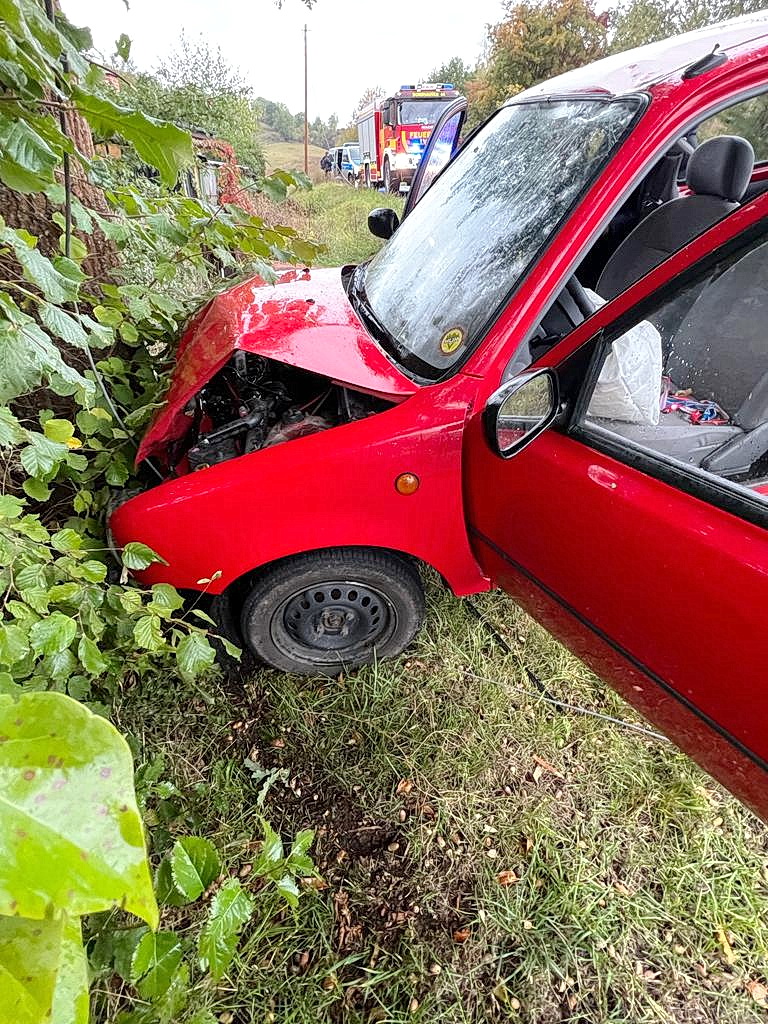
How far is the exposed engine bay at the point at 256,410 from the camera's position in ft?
6.43

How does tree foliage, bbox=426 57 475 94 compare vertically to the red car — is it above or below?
above

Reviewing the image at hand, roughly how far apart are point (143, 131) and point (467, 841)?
6.66 ft

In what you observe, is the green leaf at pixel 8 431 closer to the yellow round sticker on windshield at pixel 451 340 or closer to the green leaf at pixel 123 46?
the green leaf at pixel 123 46

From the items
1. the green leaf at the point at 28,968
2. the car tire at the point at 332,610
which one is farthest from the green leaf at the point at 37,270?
the car tire at the point at 332,610

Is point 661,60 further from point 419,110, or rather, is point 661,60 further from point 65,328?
point 419,110

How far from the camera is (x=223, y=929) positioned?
41.9 inches

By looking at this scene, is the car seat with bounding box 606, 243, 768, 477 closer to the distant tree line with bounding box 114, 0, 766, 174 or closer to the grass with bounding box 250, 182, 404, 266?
the grass with bounding box 250, 182, 404, 266

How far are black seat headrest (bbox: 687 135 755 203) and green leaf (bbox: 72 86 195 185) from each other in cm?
151

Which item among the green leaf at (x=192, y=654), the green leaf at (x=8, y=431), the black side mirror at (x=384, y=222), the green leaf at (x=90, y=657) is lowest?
the green leaf at (x=192, y=654)

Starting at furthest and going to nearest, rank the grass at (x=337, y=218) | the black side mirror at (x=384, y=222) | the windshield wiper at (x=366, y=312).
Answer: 1. the grass at (x=337, y=218)
2. the black side mirror at (x=384, y=222)
3. the windshield wiper at (x=366, y=312)

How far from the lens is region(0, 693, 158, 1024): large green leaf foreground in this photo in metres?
0.36

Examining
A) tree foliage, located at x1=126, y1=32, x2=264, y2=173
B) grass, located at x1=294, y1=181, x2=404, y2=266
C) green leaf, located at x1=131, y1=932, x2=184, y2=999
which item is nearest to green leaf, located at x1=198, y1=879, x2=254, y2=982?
green leaf, located at x1=131, y1=932, x2=184, y2=999

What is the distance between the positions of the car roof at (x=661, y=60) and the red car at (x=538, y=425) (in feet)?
0.05

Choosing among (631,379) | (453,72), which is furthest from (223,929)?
(453,72)
